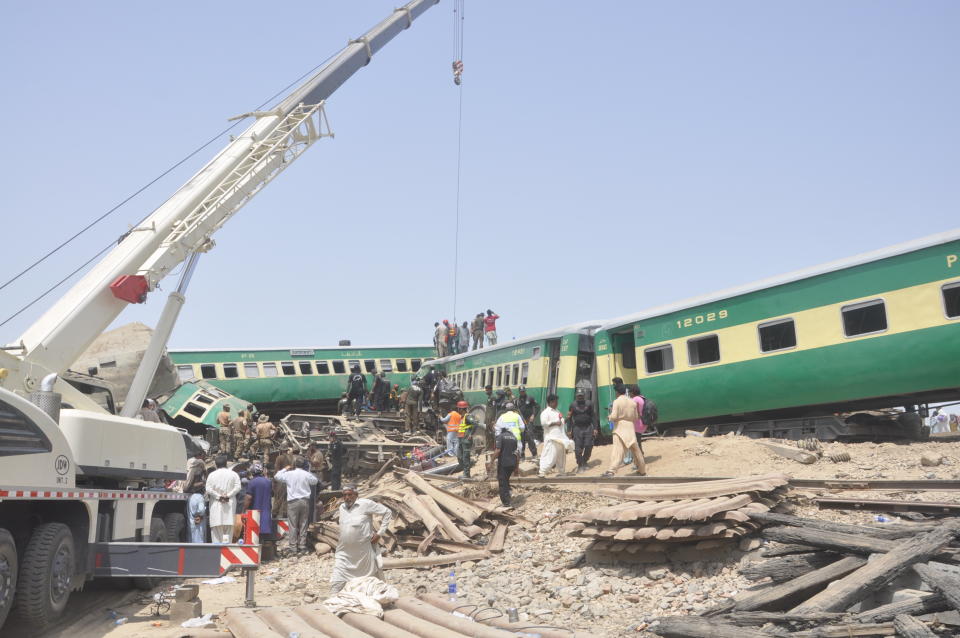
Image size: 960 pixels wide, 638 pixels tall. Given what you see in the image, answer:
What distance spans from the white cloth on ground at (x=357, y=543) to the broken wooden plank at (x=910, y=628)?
5162 mm

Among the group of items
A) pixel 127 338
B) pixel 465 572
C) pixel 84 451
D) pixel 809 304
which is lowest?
pixel 465 572

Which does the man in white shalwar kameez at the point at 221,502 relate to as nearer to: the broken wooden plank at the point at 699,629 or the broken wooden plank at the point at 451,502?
the broken wooden plank at the point at 451,502

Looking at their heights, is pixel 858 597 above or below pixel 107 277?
below

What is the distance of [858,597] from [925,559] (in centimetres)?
78

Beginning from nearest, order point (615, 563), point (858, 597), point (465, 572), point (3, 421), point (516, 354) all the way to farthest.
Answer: point (858, 597)
point (3, 421)
point (615, 563)
point (465, 572)
point (516, 354)

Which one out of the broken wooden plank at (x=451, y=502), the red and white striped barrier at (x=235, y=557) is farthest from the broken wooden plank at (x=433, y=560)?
the red and white striped barrier at (x=235, y=557)

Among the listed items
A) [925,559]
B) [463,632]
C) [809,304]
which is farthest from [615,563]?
[809,304]

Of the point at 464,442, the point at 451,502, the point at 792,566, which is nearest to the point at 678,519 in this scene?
the point at 792,566

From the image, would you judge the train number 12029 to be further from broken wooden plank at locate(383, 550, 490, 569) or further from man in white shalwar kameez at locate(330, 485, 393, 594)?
man in white shalwar kameez at locate(330, 485, 393, 594)

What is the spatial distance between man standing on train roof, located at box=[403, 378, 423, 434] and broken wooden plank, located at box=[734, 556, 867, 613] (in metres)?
18.6

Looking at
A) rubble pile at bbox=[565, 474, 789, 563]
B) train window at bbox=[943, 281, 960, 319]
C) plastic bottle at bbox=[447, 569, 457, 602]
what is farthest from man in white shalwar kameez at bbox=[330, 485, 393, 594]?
train window at bbox=[943, 281, 960, 319]

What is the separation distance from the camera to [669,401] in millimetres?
18250

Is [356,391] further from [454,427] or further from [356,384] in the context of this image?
[454,427]

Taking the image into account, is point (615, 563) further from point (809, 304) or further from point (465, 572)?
point (809, 304)
